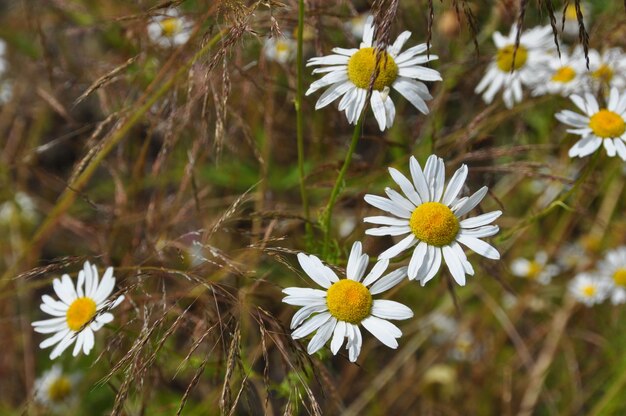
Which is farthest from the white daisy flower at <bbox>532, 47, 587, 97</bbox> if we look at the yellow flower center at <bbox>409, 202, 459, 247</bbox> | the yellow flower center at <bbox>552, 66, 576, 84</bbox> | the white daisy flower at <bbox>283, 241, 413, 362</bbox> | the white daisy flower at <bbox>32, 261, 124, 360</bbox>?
the white daisy flower at <bbox>32, 261, 124, 360</bbox>

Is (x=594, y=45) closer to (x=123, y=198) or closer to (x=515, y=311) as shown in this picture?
(x=515, y=311)

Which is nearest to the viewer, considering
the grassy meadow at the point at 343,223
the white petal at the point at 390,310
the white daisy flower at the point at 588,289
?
the white petal at the point at 390,310

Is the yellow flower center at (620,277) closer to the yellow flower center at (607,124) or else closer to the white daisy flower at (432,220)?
the yellow flower center at (607,124)

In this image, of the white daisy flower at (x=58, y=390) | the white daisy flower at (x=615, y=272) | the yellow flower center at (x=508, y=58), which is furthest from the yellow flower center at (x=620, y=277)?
the white daisy flower at (x=58, y=390)

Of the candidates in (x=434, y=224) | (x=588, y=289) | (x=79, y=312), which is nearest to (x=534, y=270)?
(x=588, y=289)

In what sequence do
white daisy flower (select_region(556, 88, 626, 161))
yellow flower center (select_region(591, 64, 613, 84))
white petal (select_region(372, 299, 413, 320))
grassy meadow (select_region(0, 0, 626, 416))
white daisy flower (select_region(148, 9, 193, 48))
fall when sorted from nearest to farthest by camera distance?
white petal (select_region(372, 299, 413, 320)), white daisy flower (select_region(556, 88, 626, 161)), yellow flower center (select_region(591, 64, 613, 84)), grassy meadow (select_region(0, 0, 626, 416)), white daisy flower (select_region(148, 9, 193, 48))

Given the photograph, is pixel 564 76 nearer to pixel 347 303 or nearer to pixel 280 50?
pixel 280 50

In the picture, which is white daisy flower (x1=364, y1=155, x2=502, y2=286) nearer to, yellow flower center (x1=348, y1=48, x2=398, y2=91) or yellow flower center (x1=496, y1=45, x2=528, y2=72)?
yellow flower center (x1=348, y1=48, x2=398, y2=91)
